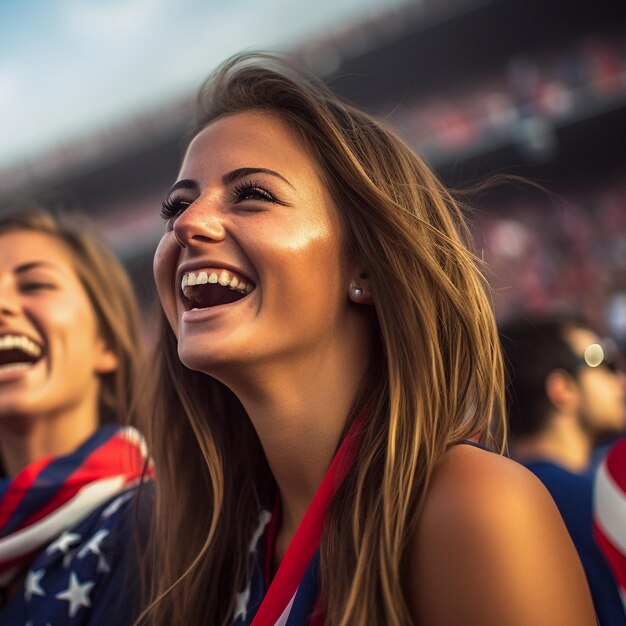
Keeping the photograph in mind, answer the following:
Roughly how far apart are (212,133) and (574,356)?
179 cm

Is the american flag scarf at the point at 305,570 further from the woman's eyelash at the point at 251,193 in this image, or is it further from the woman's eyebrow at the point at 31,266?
the woman's eyebrow at the point at 31,266

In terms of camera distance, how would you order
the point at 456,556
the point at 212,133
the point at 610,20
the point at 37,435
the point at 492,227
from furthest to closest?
the point at 492,227 → the point at 610,20 → the point at 37,435 → the point at 212,133 → the point at 456,556

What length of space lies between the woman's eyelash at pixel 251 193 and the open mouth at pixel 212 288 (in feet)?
0.44

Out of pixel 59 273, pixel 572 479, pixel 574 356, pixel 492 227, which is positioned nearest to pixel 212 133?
pixel 59 273

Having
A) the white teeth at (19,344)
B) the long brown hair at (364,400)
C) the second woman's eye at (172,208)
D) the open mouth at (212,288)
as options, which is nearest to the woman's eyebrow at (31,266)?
the white teeth at (19,344)

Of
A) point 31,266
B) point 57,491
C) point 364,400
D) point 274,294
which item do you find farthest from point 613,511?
point 31,266

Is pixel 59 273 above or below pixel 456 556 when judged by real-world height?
above

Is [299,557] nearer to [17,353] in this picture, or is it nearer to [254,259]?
[254,259]

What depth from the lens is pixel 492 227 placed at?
465 inches

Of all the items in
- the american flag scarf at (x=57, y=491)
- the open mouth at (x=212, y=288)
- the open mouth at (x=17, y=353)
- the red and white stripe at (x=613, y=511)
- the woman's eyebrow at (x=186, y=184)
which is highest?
the woman's eyebrow at (x=186, y=184)

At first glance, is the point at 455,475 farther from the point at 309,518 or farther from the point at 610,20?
the point at 610,20

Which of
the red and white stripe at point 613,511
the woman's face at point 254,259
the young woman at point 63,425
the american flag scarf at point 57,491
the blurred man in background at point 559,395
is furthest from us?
the blurred man in background at point 559,395

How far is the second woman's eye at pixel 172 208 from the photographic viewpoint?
4.71ft

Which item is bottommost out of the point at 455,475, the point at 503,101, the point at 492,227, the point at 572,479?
the point at 572,479
